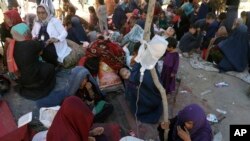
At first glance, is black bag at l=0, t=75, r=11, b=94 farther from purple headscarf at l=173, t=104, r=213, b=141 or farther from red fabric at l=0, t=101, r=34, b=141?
purple headscarf at l=173, t=104, r=213, b=141

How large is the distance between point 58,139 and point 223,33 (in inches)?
188

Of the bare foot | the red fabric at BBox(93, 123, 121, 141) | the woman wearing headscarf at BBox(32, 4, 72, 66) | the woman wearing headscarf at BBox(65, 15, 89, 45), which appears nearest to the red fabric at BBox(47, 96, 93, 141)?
the bare foot

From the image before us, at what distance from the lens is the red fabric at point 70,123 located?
3.05 m

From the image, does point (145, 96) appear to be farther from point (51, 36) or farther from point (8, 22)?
point (8, 22)

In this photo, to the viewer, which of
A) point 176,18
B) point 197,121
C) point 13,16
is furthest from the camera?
point 176,18

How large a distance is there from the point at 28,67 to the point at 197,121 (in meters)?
2.84

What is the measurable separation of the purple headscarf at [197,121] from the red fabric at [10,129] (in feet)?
6.16

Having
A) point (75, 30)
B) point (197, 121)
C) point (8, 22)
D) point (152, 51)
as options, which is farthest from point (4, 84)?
point (197, 121)

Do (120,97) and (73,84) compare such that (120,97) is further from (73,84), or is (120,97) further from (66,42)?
(66,42)

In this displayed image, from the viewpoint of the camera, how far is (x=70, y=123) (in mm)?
3088

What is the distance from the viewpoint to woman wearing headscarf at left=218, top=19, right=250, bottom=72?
6094 millimetres

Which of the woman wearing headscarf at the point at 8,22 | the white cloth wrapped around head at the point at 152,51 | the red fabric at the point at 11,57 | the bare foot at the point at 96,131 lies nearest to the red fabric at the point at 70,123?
the bare foot at the point at 96,131

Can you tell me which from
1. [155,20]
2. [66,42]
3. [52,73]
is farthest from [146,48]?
[155,20]

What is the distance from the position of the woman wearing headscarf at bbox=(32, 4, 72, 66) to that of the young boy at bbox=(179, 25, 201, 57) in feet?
8.50
